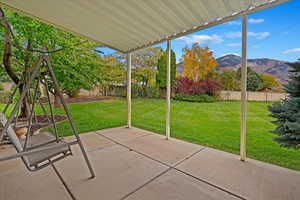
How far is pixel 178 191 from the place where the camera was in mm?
1531

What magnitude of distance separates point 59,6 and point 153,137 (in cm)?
298

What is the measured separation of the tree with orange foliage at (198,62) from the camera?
1059 centimetres

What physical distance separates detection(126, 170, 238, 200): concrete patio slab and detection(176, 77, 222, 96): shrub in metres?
8.65

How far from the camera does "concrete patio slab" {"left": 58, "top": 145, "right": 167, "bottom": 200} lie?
152cm

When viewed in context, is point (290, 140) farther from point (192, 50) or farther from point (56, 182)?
point (192, 50)

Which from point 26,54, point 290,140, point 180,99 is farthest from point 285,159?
point 180,99

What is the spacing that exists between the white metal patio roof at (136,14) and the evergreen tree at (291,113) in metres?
1.00

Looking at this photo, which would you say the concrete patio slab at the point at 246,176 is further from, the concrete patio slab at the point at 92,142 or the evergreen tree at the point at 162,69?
the evergreen tree at the point at 162,69

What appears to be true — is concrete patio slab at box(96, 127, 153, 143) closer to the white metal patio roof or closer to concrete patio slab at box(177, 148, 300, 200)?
concrete patio slab at box(177, 148, 300, 200)

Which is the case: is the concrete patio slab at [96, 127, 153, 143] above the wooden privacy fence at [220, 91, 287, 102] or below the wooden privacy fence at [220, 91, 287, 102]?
below

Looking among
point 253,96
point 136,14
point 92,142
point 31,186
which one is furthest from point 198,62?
point 31,186

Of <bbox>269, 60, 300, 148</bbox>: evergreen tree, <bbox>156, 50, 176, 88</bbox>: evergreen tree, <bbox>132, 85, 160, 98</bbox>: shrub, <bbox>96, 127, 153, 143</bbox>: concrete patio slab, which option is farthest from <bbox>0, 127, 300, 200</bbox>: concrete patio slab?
<bbox>156, 50, 176, 88</bbox>: evergreen tree

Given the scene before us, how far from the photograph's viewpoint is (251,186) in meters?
1.60

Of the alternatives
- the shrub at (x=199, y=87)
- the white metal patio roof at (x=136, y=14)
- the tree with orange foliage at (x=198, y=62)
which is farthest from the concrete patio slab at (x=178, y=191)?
the tree with orange foliage at (x=198, y=62)
